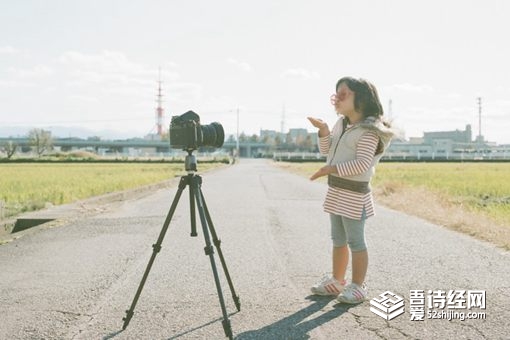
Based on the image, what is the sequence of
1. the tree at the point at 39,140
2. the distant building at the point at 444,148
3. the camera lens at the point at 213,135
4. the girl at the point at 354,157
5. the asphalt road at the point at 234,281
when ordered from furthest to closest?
the tree at the point at 39,140, the distant building at the point at 444,148, the girl at the point at 354,157, the camera lens at the point at 213,135, the asphalt road at the point at 234,281

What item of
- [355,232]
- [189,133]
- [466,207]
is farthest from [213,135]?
[466,207]

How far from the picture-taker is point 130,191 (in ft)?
46.4

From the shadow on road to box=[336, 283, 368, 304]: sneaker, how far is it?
5cm

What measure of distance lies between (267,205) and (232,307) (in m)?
7.60

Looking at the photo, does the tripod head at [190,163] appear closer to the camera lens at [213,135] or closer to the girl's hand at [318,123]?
the camera lens at [213,135]

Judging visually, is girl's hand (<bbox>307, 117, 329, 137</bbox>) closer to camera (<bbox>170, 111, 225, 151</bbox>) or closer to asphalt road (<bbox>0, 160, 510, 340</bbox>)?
camera (<bbox>170, 111, 225, 151</bbox>)

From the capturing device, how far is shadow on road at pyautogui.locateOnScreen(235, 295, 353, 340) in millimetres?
3160

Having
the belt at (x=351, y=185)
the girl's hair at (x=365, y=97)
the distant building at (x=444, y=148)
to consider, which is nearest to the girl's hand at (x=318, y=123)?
the girl's hair at (x=365, y=97)

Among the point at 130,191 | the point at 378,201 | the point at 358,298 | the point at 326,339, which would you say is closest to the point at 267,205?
the point at 378,201

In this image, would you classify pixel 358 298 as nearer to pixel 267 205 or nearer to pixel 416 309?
pixel 416 309

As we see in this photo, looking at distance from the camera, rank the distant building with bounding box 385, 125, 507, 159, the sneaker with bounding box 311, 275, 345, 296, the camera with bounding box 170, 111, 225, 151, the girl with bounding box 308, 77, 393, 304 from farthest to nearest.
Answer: the distant building with bounding box 385, 125, 507, 159 < the sneaker with bounding box 311, 275, 345, 296 < the girl with bounding box 308, 77, 393, 304 < the camera with bounding box 170, 111, 225, 151

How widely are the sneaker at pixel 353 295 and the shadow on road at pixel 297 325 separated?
1.8 inches

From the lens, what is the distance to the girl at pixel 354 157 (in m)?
3.70

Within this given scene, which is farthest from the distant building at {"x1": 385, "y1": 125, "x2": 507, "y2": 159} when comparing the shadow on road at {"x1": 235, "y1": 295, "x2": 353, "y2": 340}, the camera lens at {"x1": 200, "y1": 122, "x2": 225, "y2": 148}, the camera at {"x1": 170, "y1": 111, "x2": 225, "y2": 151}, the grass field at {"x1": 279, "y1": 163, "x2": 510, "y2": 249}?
the camera at {"x1": 170, "y1": 111, "x2": 225, "y2": 151}
